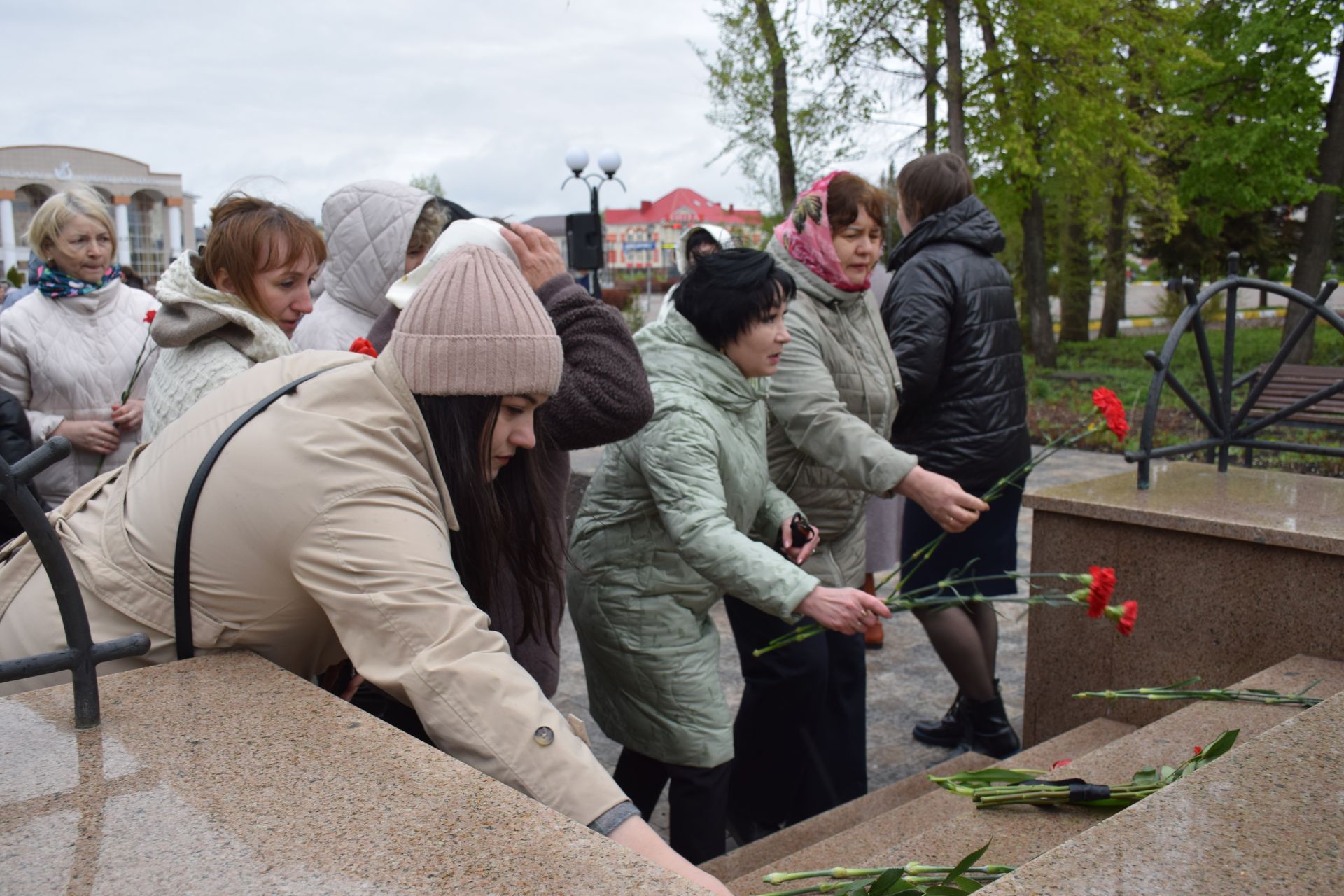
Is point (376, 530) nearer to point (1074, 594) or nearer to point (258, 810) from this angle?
point (258, 810)

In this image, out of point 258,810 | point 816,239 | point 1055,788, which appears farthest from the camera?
point 816,239

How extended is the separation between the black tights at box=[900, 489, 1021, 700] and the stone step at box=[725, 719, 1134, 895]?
1.12 ft

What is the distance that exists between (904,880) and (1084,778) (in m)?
1.10

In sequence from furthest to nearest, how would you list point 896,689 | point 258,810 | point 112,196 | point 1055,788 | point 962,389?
point 112,196 < point 896,689 < point 962,389 < point 1055,788 < point 258,810

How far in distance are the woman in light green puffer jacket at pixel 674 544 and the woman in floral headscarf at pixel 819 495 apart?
1.13ft

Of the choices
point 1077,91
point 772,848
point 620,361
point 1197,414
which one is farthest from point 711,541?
point 1077,91

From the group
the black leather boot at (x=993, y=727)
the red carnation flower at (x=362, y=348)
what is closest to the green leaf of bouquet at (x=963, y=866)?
the red carnation flower at (x=362, y=348)

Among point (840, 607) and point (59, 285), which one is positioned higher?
point (59, 285)

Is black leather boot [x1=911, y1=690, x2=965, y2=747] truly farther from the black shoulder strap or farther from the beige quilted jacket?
the black shoulder strap

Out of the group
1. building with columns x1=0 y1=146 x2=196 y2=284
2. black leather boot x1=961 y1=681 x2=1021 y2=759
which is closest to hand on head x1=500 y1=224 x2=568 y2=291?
black leather boot x1=961 y1=681 x2=1021 y2=759

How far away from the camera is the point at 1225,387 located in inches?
150

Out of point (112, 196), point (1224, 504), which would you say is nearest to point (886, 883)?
point (1224, 504)

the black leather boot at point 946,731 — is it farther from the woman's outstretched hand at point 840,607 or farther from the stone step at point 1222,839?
the stone step at point 1222,839

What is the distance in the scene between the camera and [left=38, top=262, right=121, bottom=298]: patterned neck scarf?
3.92 metres
